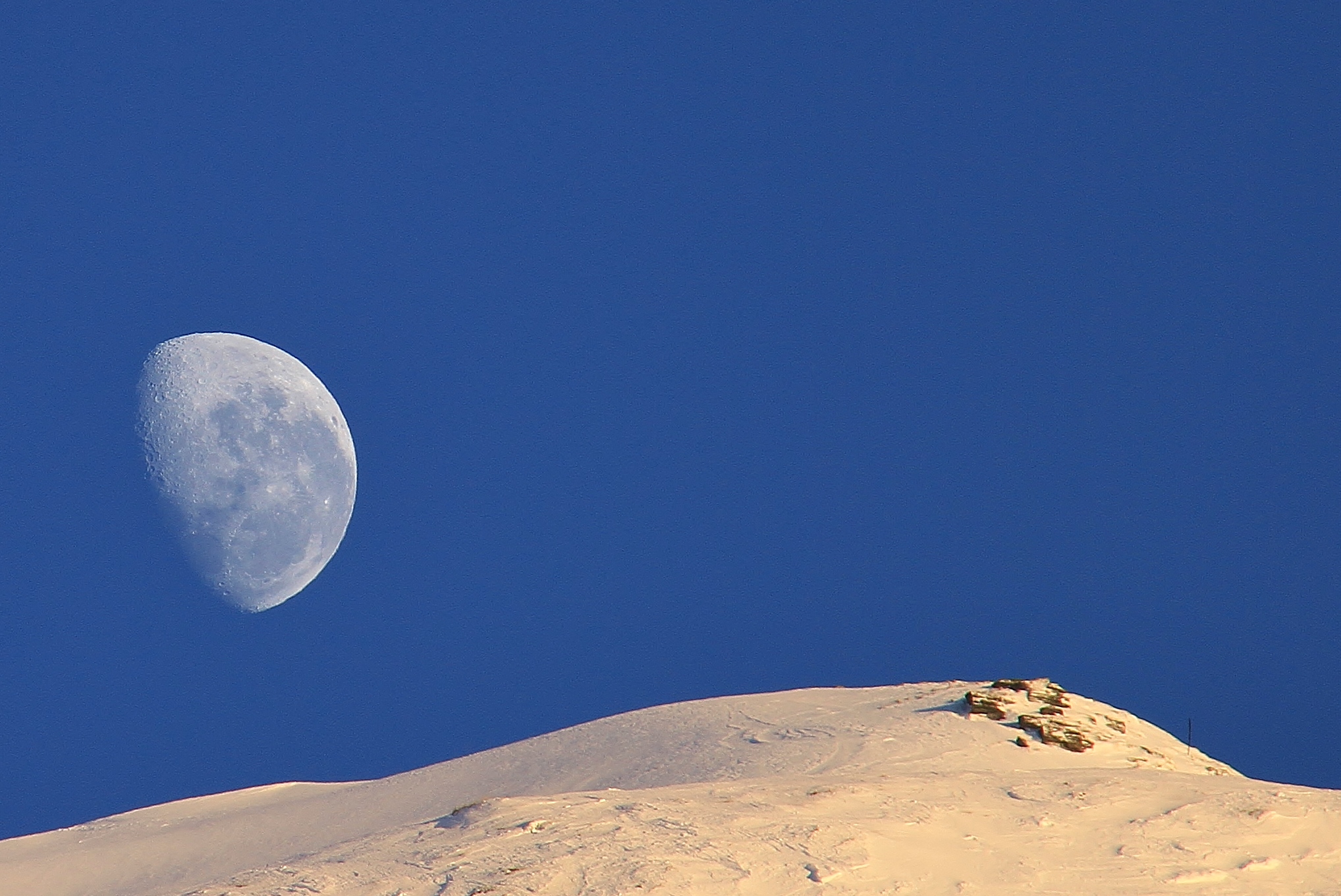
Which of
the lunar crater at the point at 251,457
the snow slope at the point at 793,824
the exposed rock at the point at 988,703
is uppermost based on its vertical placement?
the lunar crater at the point at 251,457

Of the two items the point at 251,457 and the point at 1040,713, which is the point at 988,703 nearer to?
the point at 1040,713

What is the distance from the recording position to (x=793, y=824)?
866cm

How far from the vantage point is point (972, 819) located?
8922 millimetres

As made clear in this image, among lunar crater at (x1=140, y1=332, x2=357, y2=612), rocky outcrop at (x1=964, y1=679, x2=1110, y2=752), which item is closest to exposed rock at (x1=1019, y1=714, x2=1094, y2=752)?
rocky outcrop at (x1=964, y1=679, x2=1110, y2=752)

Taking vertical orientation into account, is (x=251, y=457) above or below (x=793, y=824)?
above

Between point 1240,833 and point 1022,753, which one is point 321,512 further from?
point 1240,833

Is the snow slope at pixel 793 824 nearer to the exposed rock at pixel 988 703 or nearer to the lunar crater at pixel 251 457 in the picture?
the exposed rock at pixel 988 703

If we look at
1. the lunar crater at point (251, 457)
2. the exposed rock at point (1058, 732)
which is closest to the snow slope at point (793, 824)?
the exposed rock at point (1058, 732)

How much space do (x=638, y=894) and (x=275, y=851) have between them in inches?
254

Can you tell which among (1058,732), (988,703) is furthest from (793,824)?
(988,703)

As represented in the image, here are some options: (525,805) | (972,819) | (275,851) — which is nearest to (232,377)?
(275,851)

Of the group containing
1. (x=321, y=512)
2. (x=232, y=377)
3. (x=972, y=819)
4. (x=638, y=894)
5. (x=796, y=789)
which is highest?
(x=232, y=377)

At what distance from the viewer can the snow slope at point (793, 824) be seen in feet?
25.8

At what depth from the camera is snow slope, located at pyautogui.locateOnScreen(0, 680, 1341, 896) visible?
7859 mm
